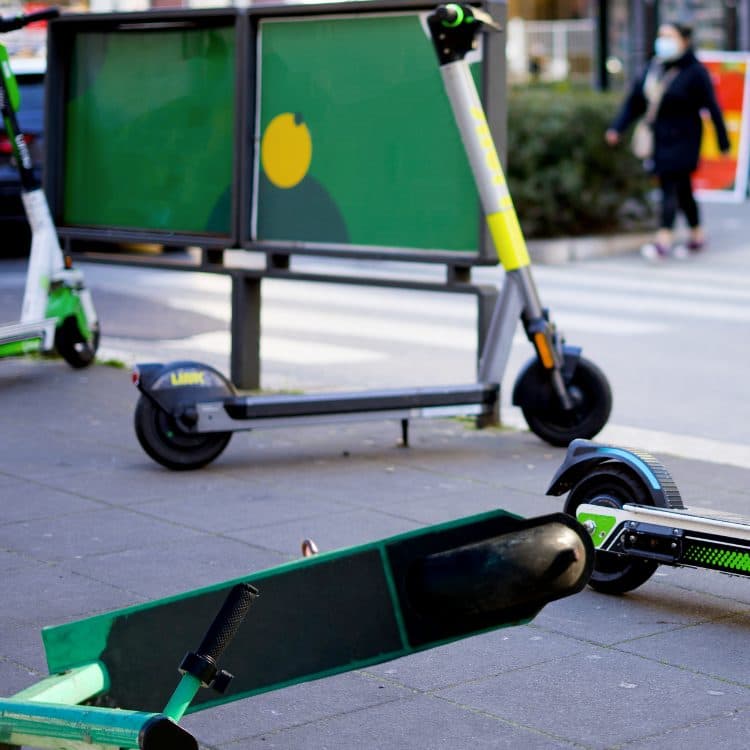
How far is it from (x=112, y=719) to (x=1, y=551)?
2.73 meters

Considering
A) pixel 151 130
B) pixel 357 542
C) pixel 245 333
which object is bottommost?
pixel 357 542

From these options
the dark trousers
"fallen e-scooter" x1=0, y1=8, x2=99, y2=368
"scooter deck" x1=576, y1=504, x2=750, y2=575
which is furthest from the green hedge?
"scooter deck" x1=576, y1=504, x2=750, y2=575

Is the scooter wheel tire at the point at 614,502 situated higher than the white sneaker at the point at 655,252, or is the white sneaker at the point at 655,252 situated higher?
the white sneaker at the point at 655,252

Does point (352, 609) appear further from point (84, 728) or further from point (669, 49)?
point (669, 49)

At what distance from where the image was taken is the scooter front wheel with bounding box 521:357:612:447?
6.73 m

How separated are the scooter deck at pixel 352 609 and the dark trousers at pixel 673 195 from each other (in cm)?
1280

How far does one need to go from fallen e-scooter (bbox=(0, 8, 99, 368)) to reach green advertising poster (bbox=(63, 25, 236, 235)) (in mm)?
395

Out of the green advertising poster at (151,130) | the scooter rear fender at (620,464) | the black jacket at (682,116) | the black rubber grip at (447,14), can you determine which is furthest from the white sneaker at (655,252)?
the scooter rear fender at (620,464)

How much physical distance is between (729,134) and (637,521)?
1496 cm

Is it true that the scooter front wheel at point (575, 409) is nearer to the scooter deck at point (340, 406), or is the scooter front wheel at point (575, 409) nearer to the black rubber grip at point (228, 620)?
the scooter deck at point (340, 406)

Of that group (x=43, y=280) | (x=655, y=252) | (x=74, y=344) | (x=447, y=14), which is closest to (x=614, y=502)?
(x=447, y=14)

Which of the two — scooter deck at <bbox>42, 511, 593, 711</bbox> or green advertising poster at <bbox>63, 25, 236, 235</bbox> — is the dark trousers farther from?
scooter deck at <bbox>42, 511, 593, 711</bbox>

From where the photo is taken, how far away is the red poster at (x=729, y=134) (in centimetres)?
1852

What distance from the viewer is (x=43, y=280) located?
8.38m
